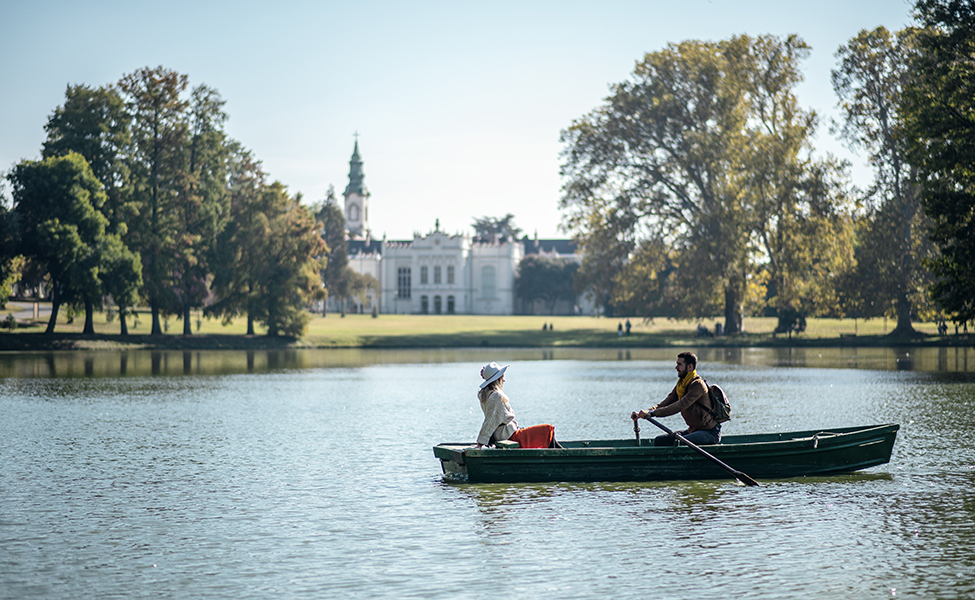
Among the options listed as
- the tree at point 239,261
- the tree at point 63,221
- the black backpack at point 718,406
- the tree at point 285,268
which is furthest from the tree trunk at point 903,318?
the black backpack at point 718,406

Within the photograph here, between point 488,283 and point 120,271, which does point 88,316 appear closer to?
point 120,271

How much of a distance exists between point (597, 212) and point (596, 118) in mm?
5973

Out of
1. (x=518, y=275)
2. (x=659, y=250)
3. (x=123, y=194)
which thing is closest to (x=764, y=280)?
(x=659, y=250)

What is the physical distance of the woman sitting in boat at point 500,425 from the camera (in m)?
14.6

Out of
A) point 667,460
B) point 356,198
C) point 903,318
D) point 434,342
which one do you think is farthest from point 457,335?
point 356,198

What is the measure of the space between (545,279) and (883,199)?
84879mm

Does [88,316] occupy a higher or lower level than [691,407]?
higher

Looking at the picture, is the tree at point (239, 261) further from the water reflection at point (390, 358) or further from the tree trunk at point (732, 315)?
the tree trunk at point (732, 315)

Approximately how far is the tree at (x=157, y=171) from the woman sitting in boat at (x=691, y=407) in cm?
4876

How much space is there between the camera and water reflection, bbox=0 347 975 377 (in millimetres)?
40375

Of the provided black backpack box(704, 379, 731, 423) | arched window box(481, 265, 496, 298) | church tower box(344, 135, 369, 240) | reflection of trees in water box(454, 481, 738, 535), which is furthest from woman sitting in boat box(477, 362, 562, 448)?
church tower box(344, 135, 369, 240)

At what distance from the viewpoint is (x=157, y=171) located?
199 feet

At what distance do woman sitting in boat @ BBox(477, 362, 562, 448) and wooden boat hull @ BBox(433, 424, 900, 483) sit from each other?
0.85ft

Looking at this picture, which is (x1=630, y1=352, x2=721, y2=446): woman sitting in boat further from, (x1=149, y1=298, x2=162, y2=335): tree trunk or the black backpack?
(x1=149, y1=298, x2=162, y2=335): tree trunk
